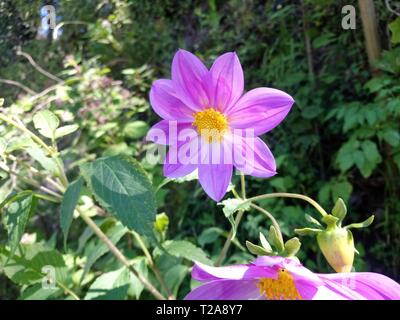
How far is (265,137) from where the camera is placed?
60.7 inches

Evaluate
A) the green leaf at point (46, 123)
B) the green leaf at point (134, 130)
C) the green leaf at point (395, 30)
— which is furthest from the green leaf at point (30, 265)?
the green leaf at point (395, 30)

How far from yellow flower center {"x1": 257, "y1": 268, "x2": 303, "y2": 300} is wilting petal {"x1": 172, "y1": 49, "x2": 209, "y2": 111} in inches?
10.6

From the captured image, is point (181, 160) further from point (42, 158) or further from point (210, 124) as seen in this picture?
point (42, 158)

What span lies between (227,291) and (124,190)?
0.19 metres

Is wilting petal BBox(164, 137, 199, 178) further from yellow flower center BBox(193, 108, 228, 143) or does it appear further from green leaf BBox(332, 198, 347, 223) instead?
green leaf BBox(332, 198, 347, 223)

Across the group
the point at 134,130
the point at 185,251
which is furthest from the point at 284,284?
the point at 134,130

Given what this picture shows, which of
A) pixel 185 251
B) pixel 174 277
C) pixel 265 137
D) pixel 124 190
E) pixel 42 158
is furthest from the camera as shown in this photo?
pixel 265 137

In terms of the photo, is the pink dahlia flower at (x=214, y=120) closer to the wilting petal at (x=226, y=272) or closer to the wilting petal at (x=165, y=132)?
the wilting petal at (x=165, y=132)

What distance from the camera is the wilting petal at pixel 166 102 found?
659 mm

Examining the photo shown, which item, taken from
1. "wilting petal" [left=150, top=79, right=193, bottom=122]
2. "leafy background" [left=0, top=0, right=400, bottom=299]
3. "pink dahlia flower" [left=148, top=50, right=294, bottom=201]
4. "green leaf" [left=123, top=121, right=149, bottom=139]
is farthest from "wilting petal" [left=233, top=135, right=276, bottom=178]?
"green leaf" [left=123, top=121, right=149, bottom=139]

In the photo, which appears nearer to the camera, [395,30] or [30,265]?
[30,265]

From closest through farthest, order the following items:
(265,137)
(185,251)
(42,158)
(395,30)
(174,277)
→ (42,158)
(185,251)
(174,277)
(395,30)
(265,137)
